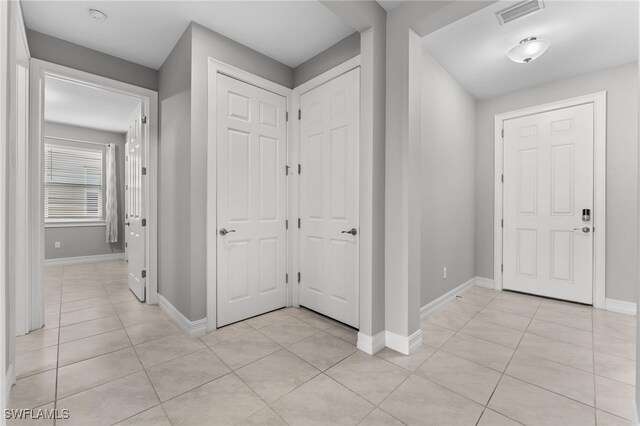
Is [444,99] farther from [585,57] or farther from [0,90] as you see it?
[0,90]

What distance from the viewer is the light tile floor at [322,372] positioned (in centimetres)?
159

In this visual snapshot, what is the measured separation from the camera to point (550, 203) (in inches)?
141

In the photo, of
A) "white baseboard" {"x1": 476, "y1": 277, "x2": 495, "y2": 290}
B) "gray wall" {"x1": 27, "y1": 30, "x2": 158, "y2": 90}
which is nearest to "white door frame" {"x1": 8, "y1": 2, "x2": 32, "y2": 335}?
"gray wall" {"x1": 27, "y1": 30, "x2": 158, "y2": 90}

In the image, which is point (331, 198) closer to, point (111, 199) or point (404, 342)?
point (404, 342)

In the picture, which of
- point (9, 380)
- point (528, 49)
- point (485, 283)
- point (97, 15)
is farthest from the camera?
point (485, 283)

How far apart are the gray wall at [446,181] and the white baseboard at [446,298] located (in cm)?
5

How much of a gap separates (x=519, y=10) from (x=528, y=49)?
391mm

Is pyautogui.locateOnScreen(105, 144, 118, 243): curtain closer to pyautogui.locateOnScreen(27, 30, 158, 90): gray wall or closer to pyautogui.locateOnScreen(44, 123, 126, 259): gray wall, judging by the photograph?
pyautogui.locateOnScreen(44, 123, 126, 259): gray wall

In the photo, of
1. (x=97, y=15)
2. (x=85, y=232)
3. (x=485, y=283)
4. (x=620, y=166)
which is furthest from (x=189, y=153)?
(x=85, y=232)

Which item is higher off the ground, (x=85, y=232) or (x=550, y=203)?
(x=550, y=203)

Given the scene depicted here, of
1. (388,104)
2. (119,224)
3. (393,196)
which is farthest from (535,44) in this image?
(119,224)

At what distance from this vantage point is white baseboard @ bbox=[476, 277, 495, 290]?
398cm

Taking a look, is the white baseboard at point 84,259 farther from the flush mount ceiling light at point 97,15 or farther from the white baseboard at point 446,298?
the white baseboard at point 446,298

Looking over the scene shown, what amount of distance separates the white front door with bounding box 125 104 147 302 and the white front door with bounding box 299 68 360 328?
1841 millimetres
